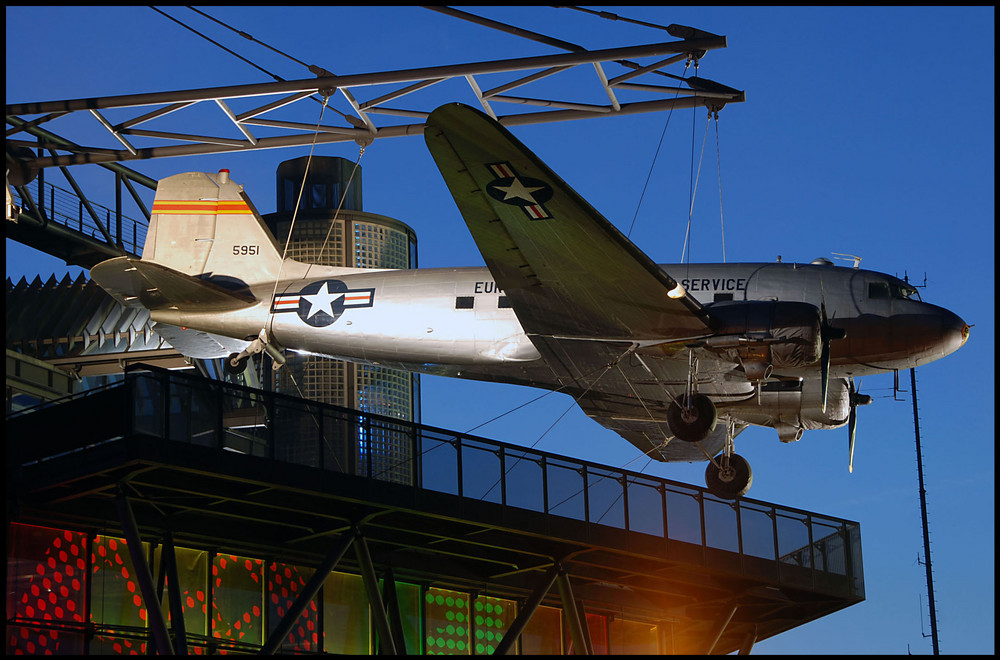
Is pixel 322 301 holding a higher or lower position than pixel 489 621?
higher

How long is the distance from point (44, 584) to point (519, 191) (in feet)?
39.1

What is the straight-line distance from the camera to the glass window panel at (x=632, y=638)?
120 feet

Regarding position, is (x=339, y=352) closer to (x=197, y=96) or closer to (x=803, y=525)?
(x=197, y=96)

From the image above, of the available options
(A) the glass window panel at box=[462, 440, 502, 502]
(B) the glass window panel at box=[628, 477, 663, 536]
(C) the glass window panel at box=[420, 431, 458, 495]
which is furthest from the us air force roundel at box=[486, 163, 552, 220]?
(B) the glass window panel at box=[628, 477, 663, 536]

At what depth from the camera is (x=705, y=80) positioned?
31000 millimetres

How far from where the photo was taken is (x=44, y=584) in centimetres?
2600

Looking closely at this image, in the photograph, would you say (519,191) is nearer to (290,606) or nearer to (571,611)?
(290,606)

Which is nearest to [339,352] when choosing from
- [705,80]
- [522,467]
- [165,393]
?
[522,467]

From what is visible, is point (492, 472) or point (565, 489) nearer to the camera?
point (492, 472)

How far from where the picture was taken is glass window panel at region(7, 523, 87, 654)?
25156mm

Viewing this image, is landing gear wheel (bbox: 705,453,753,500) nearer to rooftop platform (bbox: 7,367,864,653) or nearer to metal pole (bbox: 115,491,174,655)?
rooftop platform (bbox: 7,367,864,653)

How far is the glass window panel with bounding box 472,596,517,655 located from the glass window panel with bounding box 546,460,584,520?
4068 millimetres

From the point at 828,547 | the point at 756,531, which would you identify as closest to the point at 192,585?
the point at 756,531

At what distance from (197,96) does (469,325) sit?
8.19 meters
